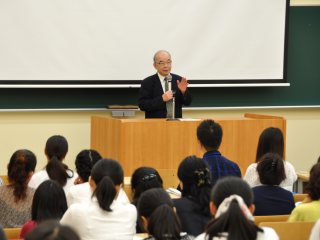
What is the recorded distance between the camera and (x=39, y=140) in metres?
8.02

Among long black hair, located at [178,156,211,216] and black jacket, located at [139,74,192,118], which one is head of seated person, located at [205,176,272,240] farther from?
black jacket, located at [139,74,192,118]

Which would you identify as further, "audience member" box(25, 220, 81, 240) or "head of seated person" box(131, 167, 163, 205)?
"head of seated person" box(131, 167, 163, 205)

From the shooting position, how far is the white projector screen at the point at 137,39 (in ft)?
25.4

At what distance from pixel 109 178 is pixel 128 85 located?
14.9 feet

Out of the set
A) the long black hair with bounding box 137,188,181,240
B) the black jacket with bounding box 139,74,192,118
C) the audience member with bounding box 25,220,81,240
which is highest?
the black jacket with bounding box 139,74,192,118

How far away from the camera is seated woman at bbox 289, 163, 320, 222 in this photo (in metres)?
4.02

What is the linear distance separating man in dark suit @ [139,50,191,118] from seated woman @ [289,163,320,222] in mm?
2946

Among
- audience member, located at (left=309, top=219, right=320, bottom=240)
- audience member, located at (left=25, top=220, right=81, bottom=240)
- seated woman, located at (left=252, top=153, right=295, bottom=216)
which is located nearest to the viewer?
audience member, located at (left=25, top=220, right=81, bottom=240)

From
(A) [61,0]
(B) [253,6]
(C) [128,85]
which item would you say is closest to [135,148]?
(C) [128,85]

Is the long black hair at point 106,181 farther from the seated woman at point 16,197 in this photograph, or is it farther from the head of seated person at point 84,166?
the head of seated person at point 84,166

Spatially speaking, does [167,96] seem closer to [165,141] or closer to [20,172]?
[165,141]

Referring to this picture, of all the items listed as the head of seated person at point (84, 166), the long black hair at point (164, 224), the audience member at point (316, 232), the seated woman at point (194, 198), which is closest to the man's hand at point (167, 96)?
the head of seated person at point (84, 166)

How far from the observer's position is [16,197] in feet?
15.1

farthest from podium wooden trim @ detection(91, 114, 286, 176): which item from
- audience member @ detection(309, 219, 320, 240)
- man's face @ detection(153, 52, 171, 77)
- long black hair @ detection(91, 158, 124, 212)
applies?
audience member @ detection(309, 219, 320, 240)
